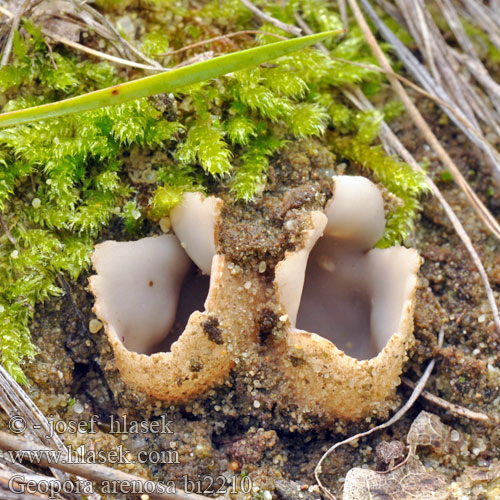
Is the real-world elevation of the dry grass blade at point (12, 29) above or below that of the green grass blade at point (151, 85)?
above

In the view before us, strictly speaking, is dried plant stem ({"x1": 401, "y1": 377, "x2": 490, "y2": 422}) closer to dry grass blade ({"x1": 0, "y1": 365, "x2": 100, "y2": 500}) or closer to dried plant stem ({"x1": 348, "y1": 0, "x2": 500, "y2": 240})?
dried plant stem ({"x1": 348, "y1": 0, "x2": 500, "y2": 240})

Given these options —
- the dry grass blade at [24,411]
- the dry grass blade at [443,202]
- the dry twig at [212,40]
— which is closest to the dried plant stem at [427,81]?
the dry grass blade at [443,202]

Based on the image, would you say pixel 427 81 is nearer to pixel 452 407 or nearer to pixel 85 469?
pixel 452 407

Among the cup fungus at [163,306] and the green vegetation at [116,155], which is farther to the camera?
the green vegetation at [116,155]

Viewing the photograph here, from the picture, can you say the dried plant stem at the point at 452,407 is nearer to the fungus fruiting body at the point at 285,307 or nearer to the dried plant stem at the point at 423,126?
the fungus fruiting body at the point at 285,307

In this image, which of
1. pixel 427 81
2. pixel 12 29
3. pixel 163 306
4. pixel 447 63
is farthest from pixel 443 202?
pixel 12 29

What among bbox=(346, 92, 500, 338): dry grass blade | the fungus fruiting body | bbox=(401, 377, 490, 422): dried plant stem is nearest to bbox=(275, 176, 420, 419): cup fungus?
the fungus fruiting body

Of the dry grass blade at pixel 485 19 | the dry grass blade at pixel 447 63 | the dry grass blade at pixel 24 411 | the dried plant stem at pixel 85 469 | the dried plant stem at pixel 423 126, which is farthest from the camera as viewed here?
the dry grass blade at pixel 485 19
